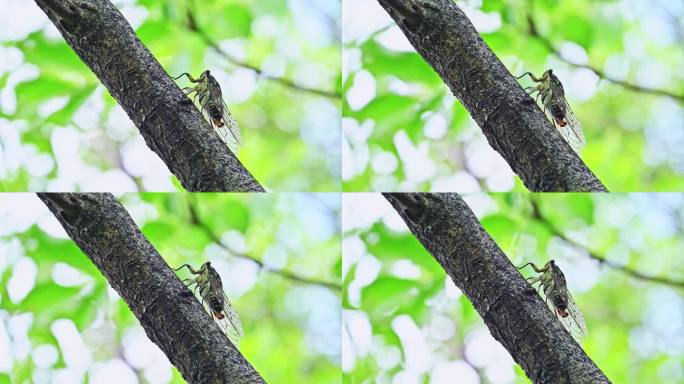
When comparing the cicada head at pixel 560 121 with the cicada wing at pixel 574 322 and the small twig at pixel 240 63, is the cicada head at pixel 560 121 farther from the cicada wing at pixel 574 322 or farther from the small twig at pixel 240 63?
the small twig at pixel 240 63

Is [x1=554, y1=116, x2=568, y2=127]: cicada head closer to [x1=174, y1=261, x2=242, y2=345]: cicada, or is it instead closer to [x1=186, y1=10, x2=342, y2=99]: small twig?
[x1=186, y1=10, x2=342, y2=99]: small twig

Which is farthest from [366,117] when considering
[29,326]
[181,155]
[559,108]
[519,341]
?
[29,326]

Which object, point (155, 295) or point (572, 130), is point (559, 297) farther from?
point (155, 295)

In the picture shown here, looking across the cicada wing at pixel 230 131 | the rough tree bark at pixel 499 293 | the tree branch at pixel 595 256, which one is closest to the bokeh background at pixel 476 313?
the tree branch at pixel 595 256


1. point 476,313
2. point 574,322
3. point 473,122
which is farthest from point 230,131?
point 574,322

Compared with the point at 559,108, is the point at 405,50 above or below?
above

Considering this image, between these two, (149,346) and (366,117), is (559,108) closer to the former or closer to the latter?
(366,117)

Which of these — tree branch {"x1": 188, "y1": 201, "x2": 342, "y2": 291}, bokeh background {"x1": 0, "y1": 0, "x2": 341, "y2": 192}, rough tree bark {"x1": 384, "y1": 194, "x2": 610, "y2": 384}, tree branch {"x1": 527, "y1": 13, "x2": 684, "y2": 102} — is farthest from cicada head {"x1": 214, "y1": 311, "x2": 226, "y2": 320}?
tree branch {"x1": 527, "y1": 13, "x2": 684, "y2": 102}
